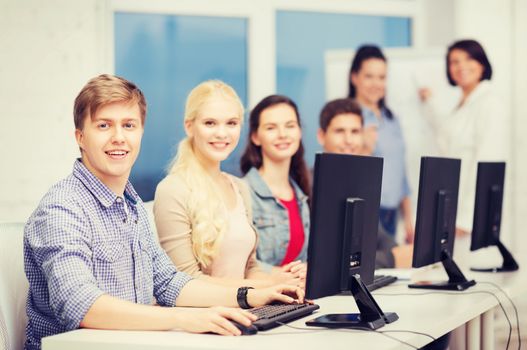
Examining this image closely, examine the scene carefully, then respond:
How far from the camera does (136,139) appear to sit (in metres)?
2.17

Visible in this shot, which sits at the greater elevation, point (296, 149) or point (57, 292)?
point (296, 149)

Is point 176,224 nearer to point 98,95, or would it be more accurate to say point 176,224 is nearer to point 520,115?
point 98,95

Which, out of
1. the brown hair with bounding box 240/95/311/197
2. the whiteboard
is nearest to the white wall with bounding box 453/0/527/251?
the whiteboard

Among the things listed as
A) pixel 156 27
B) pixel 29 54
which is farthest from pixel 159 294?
pixel 156 27

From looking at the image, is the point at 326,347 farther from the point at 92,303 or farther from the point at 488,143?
the point at 488,143

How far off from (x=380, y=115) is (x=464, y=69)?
0.61m

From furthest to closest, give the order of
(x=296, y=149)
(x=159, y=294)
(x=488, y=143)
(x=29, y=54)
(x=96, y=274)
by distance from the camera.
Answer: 1. (x=488, y=143)
2. (x=29, y=54)
3. (x=296, y=149)
4. (x=159, y=294)
5. (x=96, y=274)

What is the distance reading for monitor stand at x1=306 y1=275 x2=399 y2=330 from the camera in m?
2.05

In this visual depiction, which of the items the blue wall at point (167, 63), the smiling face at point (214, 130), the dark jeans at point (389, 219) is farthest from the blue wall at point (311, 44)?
the smiling face at point (214, 130)

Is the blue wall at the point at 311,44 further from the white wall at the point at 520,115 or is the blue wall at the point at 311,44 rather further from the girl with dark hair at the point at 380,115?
the white wall at the point at 520,115

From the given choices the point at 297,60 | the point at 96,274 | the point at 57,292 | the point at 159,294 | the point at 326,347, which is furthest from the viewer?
the point at 297,60

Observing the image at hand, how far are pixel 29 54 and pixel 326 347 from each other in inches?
126

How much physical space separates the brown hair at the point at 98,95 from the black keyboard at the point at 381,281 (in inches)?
45.6

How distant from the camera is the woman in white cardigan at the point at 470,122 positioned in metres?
4.94
